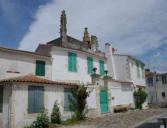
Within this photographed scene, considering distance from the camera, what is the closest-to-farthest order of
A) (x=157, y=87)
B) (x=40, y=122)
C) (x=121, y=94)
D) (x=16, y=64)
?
(x=40, y=122)
(x=16, y=64)
(x=121, y=94)
(x=157, y=87)

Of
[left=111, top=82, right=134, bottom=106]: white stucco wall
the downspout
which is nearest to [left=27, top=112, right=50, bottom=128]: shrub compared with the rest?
the downspout

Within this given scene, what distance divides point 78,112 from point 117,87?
6.60 metres

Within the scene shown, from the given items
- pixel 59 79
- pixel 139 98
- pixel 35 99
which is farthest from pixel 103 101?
pixel 139 98

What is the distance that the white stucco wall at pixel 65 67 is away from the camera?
15.4m

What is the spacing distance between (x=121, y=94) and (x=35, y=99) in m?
10.9

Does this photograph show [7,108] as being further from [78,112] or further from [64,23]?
[64,23]

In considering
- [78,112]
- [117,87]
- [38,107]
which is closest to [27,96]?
[38,107]

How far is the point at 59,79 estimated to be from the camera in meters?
15.4

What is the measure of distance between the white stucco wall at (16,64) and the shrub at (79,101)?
316 cm

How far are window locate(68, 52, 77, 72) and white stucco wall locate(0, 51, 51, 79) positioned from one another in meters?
2.51

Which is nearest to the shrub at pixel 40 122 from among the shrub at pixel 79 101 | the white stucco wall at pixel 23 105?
the white stucco wall at pixel 23 105

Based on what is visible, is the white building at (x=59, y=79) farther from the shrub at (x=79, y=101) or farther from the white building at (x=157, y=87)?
the white building at (x=157, y=87)

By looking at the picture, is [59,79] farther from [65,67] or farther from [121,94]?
[121,94]

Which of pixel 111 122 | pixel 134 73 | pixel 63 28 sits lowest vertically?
pixel 111 122
